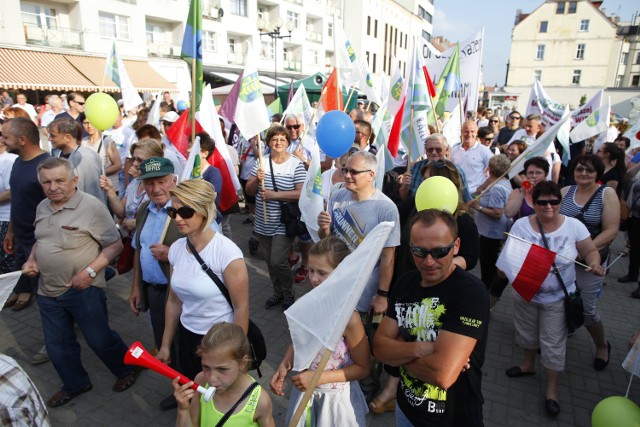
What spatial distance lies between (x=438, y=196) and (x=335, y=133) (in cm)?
172

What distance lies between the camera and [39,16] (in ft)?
66.1

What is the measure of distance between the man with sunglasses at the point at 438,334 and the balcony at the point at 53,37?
2373cm

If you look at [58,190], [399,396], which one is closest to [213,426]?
[399,396]

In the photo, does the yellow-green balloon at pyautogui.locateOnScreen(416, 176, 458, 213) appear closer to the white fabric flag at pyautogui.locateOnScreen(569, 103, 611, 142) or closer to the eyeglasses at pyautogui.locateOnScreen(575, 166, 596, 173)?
the eyeglasses at pyautogui.locateOnScreen(575, 166, 596, 173)

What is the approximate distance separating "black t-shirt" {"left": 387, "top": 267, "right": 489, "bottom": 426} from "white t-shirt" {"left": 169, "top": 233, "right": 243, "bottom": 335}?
1.12 metres

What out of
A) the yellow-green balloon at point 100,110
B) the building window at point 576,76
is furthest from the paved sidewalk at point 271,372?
the building window at point 576,76

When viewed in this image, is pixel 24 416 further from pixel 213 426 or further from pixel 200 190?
pixel 200 190

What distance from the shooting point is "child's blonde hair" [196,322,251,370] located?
201 centimetres

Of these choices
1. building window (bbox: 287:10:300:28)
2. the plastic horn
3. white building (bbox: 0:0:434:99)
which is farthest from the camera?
building window (bbox: 287:10:300:28)

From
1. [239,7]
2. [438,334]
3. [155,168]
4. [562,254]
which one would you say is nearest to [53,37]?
[239,7]

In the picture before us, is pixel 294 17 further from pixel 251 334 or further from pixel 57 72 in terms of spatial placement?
pixel 251 334

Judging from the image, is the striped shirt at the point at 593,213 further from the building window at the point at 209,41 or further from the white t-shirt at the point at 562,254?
the building window at the point at 209,41

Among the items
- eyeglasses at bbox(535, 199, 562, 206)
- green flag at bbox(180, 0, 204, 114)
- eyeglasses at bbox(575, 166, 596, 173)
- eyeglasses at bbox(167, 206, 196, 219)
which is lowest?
eyeglasses at bbox(535, 199, 562, 206)

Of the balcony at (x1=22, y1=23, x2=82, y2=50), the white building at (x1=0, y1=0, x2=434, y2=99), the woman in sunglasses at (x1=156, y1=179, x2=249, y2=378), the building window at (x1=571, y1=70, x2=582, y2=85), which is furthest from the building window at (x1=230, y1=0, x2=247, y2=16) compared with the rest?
the building window at (x1=571, y1=70, x2=582, y2=85)
